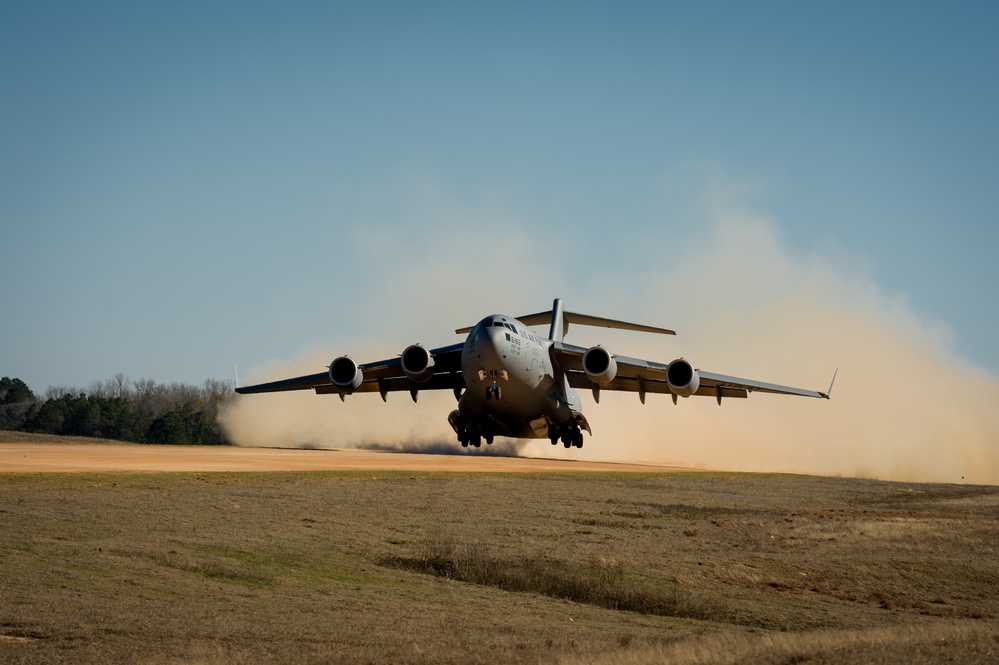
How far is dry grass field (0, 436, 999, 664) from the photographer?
11484mm

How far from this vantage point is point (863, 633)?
42.7ft

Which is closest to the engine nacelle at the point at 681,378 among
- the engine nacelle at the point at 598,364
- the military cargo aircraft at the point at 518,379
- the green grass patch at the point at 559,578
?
the military cargo aircraft at the point at 518,379

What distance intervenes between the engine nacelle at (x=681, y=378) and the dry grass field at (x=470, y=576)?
698 cm

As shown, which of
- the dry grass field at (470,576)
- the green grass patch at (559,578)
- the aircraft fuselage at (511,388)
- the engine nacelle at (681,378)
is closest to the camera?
the dry grass field at (470,576)

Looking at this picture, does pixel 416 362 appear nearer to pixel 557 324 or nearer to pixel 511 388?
pixel 511 388

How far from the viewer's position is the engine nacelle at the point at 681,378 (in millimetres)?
38969

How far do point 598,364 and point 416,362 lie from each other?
670 cm

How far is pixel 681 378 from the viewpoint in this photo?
39125 millimetres

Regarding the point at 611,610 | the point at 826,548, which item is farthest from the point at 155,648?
the point at 826,548

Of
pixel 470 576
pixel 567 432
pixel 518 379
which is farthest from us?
pixel 567 432

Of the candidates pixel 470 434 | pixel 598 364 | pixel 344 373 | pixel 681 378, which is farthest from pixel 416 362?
pixel 681 378

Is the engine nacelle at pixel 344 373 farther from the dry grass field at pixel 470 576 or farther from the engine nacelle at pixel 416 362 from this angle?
the dry grass field at pixel 470 576

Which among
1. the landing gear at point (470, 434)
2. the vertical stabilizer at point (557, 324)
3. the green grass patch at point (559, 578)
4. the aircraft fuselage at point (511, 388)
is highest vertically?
the vertical stabilizer at point (557, 324)

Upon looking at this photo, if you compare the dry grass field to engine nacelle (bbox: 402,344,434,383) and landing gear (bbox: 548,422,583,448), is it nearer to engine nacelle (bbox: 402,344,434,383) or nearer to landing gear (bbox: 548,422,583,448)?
engine nacelle (bbox: 402,344,434,383)
